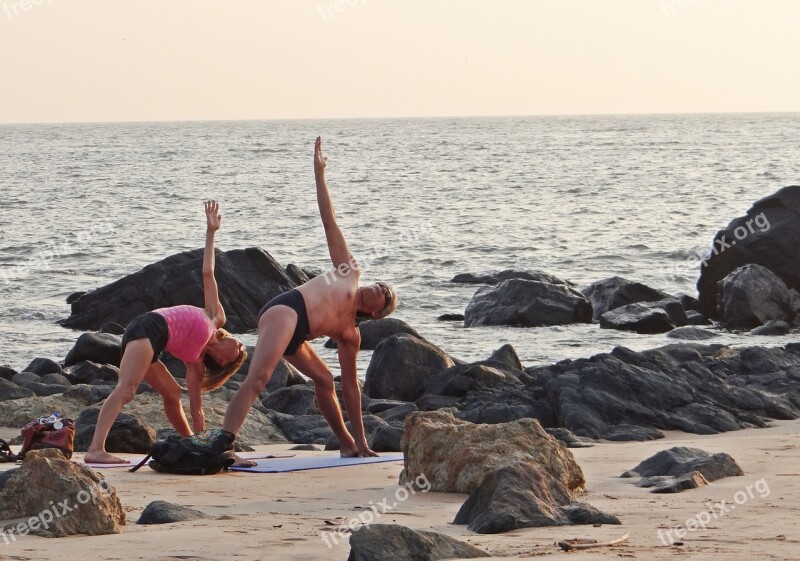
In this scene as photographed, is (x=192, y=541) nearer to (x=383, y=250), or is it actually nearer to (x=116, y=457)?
(x=116, y=457)

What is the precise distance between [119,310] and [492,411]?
11932 millimetres

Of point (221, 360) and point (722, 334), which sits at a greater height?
point (221, 360)

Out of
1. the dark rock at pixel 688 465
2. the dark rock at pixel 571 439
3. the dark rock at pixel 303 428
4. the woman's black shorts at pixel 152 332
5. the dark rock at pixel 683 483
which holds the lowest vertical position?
the dark rock at pixel 303 428

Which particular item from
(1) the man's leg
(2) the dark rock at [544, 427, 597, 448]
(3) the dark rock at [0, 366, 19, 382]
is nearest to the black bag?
(1) the man's leg

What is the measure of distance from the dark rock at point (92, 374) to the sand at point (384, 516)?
752cm

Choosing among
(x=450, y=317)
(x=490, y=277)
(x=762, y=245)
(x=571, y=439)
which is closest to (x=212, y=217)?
(x=571, y=439)

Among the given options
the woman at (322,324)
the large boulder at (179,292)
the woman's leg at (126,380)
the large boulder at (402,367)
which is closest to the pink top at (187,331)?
the woman's leg at (126,380)

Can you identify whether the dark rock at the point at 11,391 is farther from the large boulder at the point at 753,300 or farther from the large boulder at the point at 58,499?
the large boulder at the point at 753,300

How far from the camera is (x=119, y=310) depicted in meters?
21.8

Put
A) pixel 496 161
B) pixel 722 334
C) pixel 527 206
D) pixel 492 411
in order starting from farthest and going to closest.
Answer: pixel 496 161, pixel 527 206, pixel 722 334, pixel 492 411

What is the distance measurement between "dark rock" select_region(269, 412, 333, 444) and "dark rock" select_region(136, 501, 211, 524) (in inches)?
188

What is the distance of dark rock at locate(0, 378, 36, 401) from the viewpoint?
13.2 meters

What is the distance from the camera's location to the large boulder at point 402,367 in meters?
13.8

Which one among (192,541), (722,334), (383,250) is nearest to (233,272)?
(722,334)
